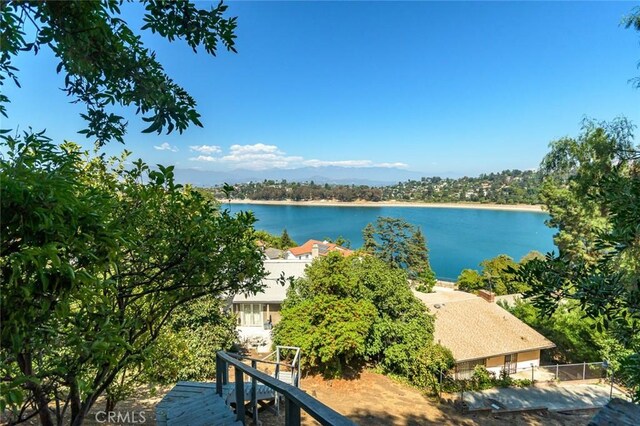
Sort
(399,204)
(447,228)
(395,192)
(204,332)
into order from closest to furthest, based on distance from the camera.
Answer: (204,332)
(447,228)
(399,204)
(395,192)

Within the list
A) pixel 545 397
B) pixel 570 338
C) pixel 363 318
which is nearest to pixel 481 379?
pixel 545 397

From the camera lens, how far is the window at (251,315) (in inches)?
642

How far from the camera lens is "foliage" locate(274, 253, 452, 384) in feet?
37.7

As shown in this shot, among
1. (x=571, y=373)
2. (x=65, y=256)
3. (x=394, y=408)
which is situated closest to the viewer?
(x=65, y=256)

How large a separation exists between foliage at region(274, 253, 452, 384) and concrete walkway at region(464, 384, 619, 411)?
1.71 meters

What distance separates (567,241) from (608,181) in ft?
60.5

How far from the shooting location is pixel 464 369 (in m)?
14.4

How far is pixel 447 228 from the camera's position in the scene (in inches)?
3209

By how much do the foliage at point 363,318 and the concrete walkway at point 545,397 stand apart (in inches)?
67.5

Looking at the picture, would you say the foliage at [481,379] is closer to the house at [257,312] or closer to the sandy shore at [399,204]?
the house at [257,312]

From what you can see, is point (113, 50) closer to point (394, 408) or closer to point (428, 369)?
point (394, 408)

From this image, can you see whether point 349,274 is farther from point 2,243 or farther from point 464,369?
point 2,243

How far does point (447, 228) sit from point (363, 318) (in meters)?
75.6

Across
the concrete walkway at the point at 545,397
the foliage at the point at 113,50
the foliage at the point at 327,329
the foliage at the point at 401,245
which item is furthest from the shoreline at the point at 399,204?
the foliage at the point at 113,50
